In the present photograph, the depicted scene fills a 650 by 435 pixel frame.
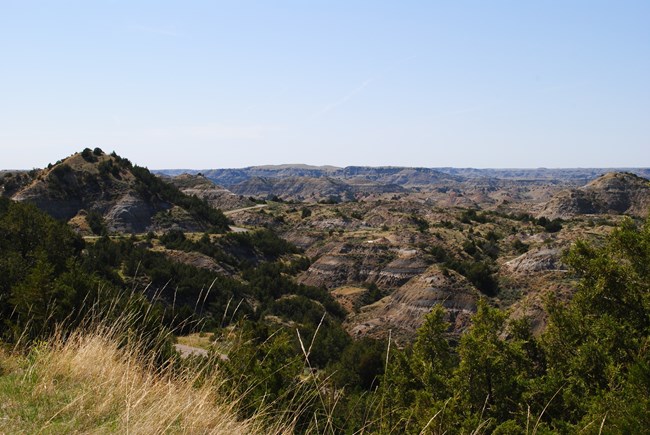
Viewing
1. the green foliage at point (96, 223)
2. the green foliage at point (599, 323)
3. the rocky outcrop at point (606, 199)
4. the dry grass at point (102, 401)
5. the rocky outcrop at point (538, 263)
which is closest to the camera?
the dry grass at point (102, 401)

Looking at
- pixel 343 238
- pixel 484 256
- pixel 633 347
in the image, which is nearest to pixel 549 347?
pixel 633 347

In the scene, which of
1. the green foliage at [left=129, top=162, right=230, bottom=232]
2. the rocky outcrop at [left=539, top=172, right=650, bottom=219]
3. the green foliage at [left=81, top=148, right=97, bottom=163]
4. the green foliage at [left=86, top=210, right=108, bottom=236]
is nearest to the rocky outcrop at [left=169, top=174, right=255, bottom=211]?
the green foliage at [left=129, top=162, right=230, bottom=232]

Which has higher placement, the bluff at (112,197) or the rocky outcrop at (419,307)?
the bluff at (112,197)

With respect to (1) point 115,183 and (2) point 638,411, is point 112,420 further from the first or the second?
(1) point 115,183

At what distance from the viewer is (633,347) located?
651 inches

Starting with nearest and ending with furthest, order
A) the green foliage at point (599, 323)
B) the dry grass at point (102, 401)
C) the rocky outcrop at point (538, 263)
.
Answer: the dry grass at point (102, 401) < the green foliage at point (599, 323) < the rocky outcrop at point (538, 263)

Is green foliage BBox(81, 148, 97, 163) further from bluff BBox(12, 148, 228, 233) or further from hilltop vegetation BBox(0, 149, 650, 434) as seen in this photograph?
hilltop vegetation BBox(0, 149, 650, 434)

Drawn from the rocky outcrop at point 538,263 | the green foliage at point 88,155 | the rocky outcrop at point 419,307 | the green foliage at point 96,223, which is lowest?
the rocky outcrop at point 419,307

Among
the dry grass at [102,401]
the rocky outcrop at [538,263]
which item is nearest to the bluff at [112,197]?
the rocky outcrop at [538,263]

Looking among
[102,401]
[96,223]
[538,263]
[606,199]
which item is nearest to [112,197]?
[96,223]

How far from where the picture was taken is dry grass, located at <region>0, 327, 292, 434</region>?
448 centimetres

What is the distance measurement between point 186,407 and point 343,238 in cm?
7357

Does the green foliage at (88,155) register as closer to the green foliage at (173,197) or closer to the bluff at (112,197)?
the bluff at (112,197)

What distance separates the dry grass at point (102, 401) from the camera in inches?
177
